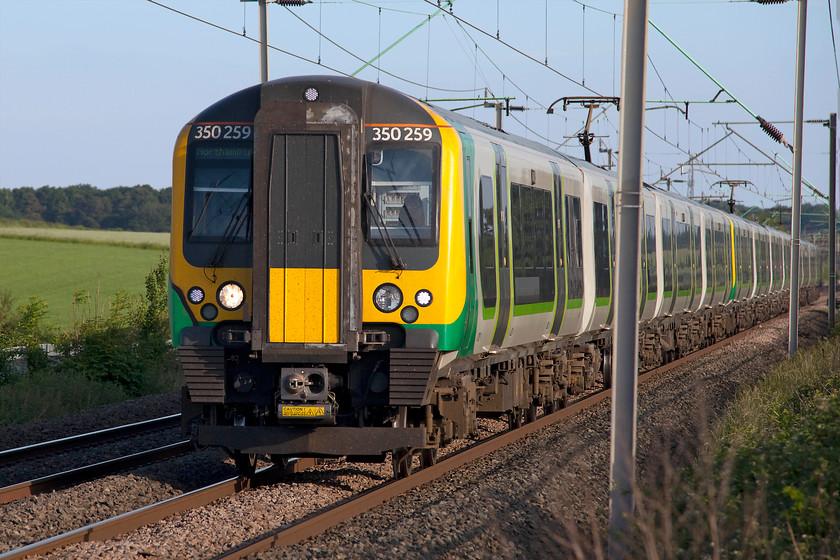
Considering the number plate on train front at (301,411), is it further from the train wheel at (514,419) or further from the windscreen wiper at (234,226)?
the train wheel at (514,419)

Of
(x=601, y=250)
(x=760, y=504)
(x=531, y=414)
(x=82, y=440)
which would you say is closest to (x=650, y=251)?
(x=601, y=250)

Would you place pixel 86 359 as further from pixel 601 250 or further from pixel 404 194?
pixel 404 194

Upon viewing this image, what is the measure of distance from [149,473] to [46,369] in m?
8.65

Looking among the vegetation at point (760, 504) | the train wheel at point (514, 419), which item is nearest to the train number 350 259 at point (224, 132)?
the vegetation at point (760, 504)

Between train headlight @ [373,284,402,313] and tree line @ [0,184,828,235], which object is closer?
train headlight @ [373,284,402,313]

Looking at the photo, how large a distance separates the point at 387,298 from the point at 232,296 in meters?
1.24

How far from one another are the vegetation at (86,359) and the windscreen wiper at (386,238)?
817 centimetres

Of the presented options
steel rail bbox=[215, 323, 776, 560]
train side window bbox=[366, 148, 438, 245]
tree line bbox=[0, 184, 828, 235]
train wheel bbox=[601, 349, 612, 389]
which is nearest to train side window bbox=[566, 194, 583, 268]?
steel rail bbox=[215, 323, 776, 560]

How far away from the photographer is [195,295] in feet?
28.2

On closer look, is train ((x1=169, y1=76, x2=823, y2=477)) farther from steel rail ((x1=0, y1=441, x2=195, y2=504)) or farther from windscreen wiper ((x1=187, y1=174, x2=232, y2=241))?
steel rail ((x1=0, y1=441, x2=195, y2=504))

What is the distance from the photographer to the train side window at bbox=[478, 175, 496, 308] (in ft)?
30.7

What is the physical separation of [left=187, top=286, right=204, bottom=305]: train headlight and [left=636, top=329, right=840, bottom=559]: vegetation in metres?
3.79

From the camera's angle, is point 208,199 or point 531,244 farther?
point 531,244

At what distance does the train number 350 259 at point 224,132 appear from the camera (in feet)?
28.1
